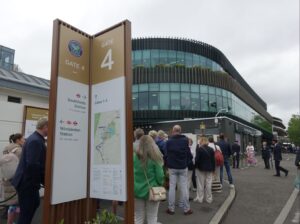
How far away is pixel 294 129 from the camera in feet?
232

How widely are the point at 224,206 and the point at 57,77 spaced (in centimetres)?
518

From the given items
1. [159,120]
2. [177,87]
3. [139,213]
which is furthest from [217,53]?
[139,213]

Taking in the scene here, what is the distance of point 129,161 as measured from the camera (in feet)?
13.2

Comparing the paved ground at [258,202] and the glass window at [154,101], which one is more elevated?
the glass window at [154,101]

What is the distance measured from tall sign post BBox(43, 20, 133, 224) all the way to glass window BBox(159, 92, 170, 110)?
30.6 m

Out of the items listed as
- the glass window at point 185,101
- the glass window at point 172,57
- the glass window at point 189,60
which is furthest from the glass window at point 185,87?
the glass window at point 172,57

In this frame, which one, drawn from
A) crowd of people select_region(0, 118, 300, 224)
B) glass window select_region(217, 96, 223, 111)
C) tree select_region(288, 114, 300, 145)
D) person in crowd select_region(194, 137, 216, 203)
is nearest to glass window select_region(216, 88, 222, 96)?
glass window select_region(217, 96, 223, 111)

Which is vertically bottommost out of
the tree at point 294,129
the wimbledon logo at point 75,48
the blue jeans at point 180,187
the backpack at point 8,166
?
the blue jeans at point 180,187

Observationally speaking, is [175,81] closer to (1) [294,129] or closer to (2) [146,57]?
(2) [146,57]

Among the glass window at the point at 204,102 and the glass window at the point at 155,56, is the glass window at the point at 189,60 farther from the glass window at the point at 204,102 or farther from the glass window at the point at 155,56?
the glass window at the point at 204,102

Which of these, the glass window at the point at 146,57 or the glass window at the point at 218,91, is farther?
the glass window at the point at 218,91

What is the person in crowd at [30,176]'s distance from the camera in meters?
3.90

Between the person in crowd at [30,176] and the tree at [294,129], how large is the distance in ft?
241

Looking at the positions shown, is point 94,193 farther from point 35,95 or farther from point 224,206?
point 35,95
